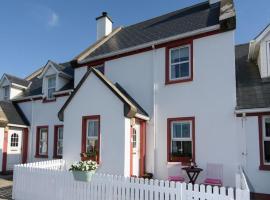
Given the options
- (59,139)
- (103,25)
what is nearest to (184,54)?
(103,25)

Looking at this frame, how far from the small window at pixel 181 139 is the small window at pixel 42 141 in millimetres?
10029

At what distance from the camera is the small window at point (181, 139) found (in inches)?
453

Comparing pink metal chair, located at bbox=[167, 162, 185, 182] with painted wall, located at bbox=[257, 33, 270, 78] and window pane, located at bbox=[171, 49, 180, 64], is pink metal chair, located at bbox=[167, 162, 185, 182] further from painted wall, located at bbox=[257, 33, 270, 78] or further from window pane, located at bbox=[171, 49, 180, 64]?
painted wall, located at bbox=[257, 33, 270, 78]

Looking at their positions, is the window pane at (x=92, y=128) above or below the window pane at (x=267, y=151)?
above

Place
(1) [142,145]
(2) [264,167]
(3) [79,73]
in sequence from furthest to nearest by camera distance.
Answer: (3) [79,73], (1) [142,145], (2) [264,167]

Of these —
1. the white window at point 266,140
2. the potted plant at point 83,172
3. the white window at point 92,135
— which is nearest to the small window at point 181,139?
the white window at point 266,140

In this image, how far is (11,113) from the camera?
1844 cm

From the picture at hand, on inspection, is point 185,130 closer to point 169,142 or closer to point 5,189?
point 169,142

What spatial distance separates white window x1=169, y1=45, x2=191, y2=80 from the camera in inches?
480

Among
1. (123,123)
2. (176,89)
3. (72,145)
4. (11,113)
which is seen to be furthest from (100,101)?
(11,113)

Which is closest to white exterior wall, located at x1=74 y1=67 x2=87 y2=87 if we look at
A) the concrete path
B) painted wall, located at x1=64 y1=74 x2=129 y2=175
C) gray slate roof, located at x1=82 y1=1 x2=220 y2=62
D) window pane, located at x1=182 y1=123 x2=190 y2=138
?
gray slate roof, located at x1=82 y1=1 x2=220 y2=62

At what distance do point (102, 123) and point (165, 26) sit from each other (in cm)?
721

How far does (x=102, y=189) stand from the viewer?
27.3 feet

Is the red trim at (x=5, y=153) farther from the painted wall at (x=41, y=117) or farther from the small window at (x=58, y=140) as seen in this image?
the small window at (x=58, y=140)
